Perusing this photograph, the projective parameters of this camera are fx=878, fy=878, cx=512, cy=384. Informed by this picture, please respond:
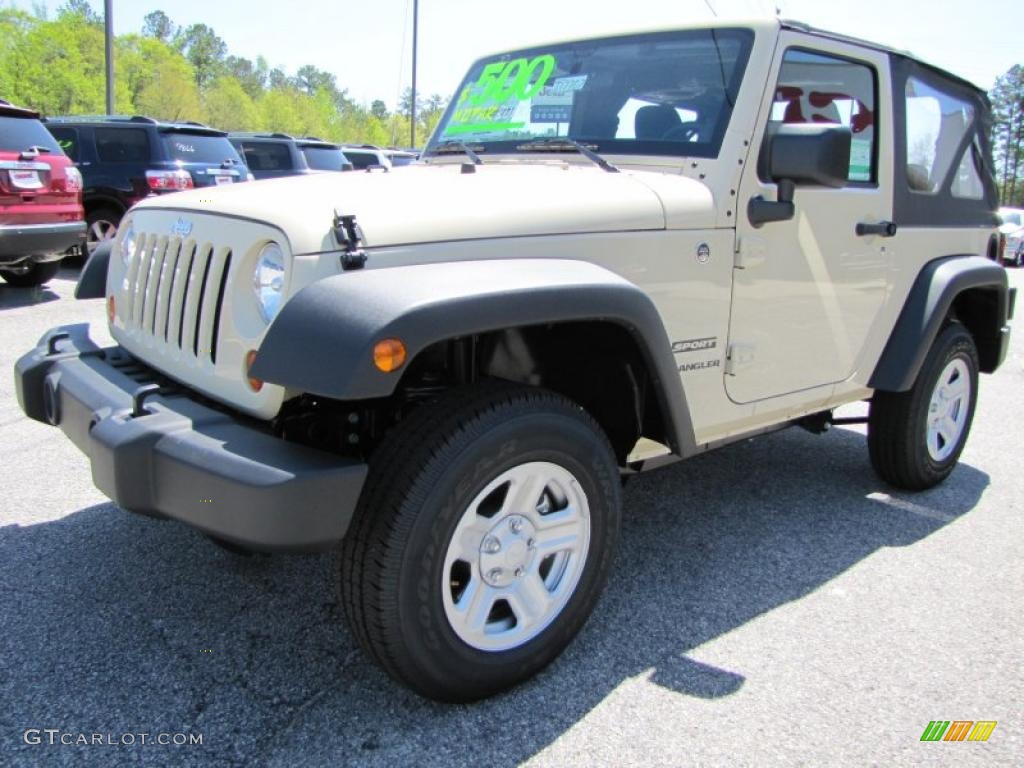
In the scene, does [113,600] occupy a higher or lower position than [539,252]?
lower

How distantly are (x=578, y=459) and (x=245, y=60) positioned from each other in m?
118

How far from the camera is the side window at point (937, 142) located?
389cm

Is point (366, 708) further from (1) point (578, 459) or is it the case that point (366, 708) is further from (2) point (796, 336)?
(2) point (796, 336)

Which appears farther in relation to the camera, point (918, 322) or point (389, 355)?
point (918, 322)

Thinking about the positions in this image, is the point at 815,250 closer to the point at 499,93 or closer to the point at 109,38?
the point at 499,93

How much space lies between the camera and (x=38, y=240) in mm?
8180

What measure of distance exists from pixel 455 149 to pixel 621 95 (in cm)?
75

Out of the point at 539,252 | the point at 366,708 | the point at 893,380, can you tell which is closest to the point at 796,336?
the point at 893,380

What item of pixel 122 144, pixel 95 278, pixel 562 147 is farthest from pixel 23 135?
pixel 562 147

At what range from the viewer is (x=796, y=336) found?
330 cm

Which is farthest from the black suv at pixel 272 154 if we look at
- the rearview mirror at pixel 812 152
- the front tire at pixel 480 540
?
the front tire at pixel 480 540

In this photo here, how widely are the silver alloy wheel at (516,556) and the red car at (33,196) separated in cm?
725

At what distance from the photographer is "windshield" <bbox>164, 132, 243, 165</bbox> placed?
36.7ft

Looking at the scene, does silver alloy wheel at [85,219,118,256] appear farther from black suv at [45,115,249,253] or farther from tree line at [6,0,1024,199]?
tree line at [6,0,1024,199]
